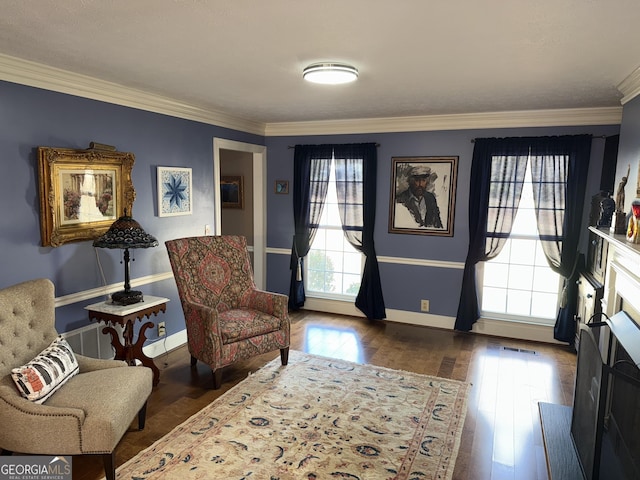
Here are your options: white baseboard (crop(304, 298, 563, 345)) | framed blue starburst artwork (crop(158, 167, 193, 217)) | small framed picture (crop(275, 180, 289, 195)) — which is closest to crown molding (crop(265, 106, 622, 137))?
small framed picture (crop(275, 180, 289, 195))

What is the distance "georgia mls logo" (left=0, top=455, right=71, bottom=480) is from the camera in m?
2.25

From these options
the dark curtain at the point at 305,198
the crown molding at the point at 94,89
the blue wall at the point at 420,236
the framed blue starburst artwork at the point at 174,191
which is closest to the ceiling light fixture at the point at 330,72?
the crown molding at the point at 94,89

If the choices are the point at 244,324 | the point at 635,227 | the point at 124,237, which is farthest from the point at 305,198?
the point at 635,227

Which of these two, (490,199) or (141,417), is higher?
(490,199)

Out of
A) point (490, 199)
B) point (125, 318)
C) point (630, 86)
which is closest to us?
point (630, 86)

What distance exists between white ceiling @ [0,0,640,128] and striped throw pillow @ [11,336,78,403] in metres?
1.80

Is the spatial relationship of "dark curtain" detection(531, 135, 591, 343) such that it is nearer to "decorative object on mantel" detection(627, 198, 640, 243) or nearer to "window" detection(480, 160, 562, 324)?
"window" detection(480, 160, 562, 324)

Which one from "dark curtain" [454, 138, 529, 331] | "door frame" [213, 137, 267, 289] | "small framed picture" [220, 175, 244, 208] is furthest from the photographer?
"small framed picture" [220, 175, 244, 208]

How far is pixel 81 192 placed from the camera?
3371 mm

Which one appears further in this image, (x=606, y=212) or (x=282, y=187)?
(x=282, y=187)

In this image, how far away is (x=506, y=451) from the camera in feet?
8.90

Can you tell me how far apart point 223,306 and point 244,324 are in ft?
1.46

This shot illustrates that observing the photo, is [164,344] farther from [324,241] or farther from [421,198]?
[421,198]

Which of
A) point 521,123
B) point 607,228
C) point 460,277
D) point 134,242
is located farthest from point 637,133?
point 134,242
